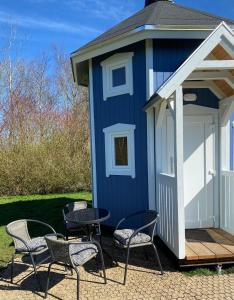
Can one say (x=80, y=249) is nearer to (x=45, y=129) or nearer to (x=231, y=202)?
(x=231, y=202)

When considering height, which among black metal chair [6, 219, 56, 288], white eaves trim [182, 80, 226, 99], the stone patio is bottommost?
the stone patio

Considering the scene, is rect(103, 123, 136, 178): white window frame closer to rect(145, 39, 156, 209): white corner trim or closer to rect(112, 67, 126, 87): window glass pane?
rect(145, 39, 156, 209): white corner trim

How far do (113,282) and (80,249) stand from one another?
723mm

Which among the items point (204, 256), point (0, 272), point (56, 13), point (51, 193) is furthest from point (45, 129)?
point (204, 256)

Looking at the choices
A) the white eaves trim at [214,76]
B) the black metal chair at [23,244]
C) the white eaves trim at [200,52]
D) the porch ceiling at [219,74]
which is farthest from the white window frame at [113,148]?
the black metal chair at [23,244]

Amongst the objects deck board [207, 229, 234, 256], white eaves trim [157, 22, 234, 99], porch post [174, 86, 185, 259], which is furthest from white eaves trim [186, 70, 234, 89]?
deck board [207, 229, 234, 256]

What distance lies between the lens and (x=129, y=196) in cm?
709

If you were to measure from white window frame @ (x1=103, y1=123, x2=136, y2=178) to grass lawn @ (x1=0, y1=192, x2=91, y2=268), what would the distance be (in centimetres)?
196

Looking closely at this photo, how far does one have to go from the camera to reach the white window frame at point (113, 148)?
23.0 feet

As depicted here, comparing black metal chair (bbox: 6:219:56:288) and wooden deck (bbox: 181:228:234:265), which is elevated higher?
black metal chair (bbox: 6:219:56:288)

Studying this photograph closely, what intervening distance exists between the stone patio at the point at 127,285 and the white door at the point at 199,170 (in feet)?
5.35

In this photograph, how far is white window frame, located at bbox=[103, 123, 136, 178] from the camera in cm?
700

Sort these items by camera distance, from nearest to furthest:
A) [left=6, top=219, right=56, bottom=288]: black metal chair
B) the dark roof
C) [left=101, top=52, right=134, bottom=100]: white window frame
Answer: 1. [left=6, top=219, right=56, bottom=288]: black metal chair
2. the dark roof
3. [left=101, top=52, right=134, bottom=100]: white window frame

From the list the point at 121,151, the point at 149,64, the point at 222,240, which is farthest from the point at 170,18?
the point at 222,240
